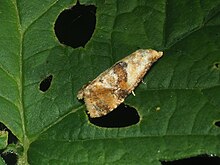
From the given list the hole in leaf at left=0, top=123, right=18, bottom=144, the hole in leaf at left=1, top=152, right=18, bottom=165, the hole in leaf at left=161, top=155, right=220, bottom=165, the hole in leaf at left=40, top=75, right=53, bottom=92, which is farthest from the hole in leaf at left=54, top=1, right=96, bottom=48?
the hole in leaf at left=161, top=155, right=220, bottom=165

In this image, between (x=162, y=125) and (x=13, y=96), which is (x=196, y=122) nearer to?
(x=162, y=125)

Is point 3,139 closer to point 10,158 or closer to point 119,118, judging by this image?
point 10,158

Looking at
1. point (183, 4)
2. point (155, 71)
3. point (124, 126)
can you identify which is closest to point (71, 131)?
point (124, 126)

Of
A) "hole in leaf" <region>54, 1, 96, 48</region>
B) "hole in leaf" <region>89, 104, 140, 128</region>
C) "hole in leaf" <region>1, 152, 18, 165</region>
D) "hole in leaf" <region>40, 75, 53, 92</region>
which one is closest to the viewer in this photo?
"hole in leaf" <region>89, 104, 140, 128</region>

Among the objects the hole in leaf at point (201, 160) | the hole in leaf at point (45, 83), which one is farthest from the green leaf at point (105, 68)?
the hole in leaf at point (201, 160)

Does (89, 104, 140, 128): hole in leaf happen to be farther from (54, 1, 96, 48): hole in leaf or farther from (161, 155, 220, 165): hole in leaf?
(54, 1, 96, 48): hole in leaf

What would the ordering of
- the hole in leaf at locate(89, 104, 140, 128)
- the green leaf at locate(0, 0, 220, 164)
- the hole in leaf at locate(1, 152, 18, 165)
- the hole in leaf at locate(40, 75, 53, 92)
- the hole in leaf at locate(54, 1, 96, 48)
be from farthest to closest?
the hole in leaf at locate(54, 1, 96, 48)
the hole in leaf at locate(40, 75, 53, 92)
the hole in leaf at locate(1, 152, 18, 165)
the hole in leaf at locate(89, 104, 140, 128)
the green leaf at locate(0, 0, 220, 164)

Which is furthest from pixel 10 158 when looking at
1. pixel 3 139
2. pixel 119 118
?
pixel 119 118
